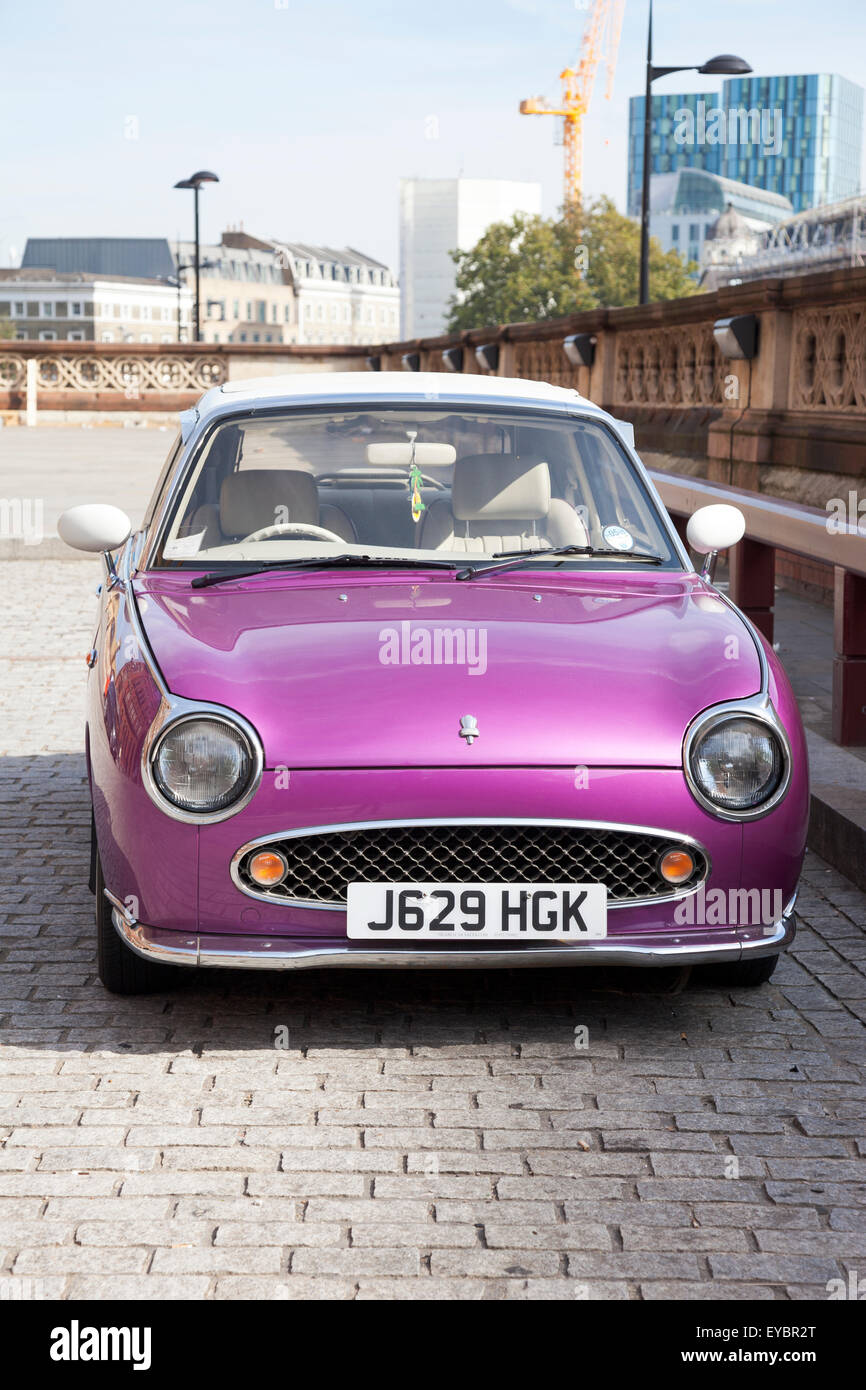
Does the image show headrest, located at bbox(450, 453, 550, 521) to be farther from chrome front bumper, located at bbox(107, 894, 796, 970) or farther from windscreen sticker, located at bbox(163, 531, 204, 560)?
chrome front bumper, located at bbox(107, 894, 796, 970)

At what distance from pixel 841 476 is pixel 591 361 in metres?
7.68

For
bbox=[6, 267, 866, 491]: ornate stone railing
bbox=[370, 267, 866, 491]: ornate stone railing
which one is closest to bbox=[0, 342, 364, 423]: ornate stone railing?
bbox=[6, 267, 866, 491]: ornate stone railing

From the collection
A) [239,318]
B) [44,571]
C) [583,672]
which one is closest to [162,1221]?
[583,672]

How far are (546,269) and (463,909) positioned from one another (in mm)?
105014

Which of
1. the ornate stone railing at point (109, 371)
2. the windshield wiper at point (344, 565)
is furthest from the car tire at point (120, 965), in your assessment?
the ornate stone railing at point (109, 371)

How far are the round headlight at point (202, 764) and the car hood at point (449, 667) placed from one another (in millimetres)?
59

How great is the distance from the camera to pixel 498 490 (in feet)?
16.6

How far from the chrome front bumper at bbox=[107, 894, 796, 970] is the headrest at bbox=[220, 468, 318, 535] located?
148 cm

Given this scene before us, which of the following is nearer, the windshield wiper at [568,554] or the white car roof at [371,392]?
the windshield wiper at [568,554]

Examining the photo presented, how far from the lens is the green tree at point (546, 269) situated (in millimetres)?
104188

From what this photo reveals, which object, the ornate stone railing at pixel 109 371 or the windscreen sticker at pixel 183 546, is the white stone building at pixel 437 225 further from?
the windscreen sticker at pixel 183 546

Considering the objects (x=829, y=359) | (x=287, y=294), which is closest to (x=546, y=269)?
(x=287, y=294)

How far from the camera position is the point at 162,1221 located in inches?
121

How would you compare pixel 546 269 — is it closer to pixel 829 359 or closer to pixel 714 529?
pixel 829 359
